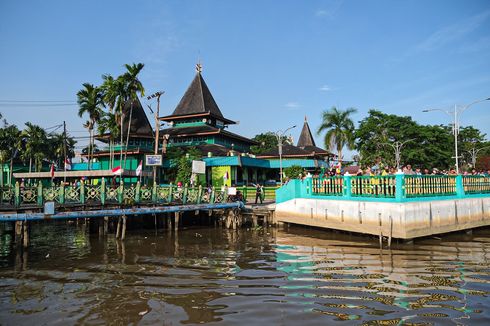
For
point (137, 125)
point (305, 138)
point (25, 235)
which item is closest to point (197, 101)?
point (137, 125)

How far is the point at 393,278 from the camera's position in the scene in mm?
10242

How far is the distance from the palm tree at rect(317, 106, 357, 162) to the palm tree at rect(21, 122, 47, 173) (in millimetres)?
36446

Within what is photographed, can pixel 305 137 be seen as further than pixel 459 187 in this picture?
Yes

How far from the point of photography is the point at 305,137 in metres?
55.9

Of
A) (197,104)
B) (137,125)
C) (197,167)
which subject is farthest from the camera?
(197,104)

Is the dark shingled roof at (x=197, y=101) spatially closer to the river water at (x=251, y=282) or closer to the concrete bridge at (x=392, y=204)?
the concrete bridge at (x=392, y=204)

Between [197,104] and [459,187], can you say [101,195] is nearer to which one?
[459,187]

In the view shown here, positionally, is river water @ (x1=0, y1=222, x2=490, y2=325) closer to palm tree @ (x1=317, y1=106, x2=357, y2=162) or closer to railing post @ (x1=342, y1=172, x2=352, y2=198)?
railing post @ (x1=342, y1=172, x2=352, y2=198)

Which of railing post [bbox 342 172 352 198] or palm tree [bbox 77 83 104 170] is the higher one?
palm tree [bbox 77 83 104 170]

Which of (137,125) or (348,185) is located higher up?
(137,125)

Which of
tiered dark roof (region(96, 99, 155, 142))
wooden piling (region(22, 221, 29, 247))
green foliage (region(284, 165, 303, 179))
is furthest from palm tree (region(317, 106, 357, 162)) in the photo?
wooden piling (region(22, 221, 29, 247))

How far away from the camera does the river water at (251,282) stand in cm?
772

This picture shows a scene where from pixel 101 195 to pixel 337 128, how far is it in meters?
28.9

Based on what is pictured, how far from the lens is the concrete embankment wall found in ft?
49.5
